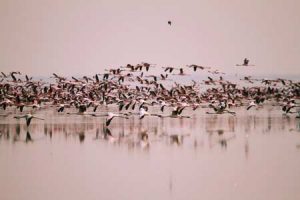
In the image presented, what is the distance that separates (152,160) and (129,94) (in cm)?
434

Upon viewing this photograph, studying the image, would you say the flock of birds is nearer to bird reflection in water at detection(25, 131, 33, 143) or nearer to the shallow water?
the shallow water

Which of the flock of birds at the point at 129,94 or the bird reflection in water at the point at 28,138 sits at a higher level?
the flock of birds at the point at 129,94

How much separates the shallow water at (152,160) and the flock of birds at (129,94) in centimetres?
47

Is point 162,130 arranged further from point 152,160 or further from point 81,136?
point 152,160

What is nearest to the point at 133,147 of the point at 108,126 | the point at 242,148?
the point at 242,148

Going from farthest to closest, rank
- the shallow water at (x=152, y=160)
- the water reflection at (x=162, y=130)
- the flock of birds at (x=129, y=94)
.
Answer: the flock of birds at (x=129, y=94), the water reflection at (x=162, y=130), the shallow water at (x=152, y=160)

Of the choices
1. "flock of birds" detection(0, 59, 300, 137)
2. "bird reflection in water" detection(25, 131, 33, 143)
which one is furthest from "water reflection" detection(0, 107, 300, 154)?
"flock of birds" detection(0, 59, 300, 137)

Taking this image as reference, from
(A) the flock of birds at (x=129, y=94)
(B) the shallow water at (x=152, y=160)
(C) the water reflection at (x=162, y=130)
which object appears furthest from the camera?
(A) the flock of birds at (x=129, y=94)

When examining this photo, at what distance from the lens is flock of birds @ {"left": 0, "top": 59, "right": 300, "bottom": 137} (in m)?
11.5

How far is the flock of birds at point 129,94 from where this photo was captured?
37.9ft

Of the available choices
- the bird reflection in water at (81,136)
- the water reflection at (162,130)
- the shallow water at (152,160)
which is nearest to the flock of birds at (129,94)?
the water reflection at (162,130)

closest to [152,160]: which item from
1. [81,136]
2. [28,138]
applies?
[81,136]

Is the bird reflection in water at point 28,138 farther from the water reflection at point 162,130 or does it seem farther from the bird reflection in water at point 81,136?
the bird reflection in water at point 81,136

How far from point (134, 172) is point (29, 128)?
3.23 metres
